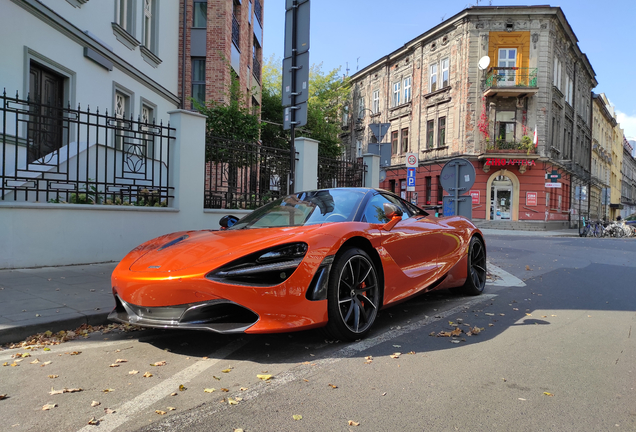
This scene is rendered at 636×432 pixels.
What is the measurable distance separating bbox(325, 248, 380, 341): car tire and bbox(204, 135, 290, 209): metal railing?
598cm

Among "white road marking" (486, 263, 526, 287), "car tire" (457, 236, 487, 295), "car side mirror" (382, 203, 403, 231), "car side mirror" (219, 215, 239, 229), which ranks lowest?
"white road marking" (486, 263, 526, 287)

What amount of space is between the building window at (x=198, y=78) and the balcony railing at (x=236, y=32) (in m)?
2.46

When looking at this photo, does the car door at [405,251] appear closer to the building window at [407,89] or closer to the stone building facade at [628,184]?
the building window at [407,89]

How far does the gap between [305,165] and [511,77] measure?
22600mm

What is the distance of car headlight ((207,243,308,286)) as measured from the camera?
132 inches

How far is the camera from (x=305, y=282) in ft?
11.5

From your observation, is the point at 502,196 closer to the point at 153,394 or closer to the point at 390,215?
the point at 390,215

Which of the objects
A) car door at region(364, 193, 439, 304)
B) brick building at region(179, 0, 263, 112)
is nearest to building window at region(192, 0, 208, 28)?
brick building at region(179, 0, 263, 112)

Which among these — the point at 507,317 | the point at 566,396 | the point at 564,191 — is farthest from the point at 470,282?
the point at 564,191

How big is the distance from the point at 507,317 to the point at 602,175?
5751 centimetres

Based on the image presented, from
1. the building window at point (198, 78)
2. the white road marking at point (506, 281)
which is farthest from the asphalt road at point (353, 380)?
the building window at point (198, 78)

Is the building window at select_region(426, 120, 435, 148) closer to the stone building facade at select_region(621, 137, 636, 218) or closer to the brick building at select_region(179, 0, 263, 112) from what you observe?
the brick building at select_region(179, 0, 263, 112)

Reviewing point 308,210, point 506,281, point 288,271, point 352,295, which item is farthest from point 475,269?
point 288,271

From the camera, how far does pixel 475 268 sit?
6.27m
